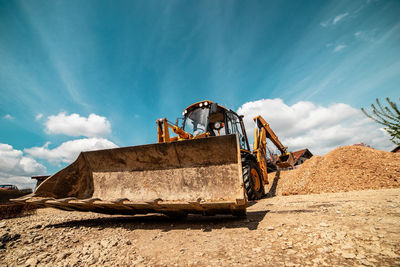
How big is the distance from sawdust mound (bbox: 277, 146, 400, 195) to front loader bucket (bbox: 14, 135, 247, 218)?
4.25m

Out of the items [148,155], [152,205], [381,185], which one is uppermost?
[148,155]

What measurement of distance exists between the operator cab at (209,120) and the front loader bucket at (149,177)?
167 cm

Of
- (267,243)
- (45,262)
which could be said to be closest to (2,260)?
(45,262)

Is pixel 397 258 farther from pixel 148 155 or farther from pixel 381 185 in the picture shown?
pixel 381 185

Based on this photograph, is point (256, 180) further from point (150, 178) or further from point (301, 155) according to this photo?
point (301, 155)

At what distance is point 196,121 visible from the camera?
18.0 ft

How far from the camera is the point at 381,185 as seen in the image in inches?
210

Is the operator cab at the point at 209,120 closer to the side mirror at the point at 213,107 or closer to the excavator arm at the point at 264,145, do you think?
the side mirror at the point at 213,107

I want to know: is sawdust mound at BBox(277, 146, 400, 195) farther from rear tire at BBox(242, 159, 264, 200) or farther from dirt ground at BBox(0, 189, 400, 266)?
dirt ground at BBox(0, 189, 400, 266)

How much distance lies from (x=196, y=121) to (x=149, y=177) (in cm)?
241

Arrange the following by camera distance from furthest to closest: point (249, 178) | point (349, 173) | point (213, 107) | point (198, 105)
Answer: point (349, 173) < point (198, 105) < point (213, 107) < point (249, 178)

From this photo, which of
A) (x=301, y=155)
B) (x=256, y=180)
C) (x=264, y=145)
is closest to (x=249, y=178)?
(x=256, y=180)

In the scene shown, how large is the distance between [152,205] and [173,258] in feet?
3.06

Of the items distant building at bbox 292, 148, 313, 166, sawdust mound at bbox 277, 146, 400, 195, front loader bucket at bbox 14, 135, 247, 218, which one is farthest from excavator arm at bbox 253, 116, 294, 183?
distant building at bbox 292, 148, 313, 166
